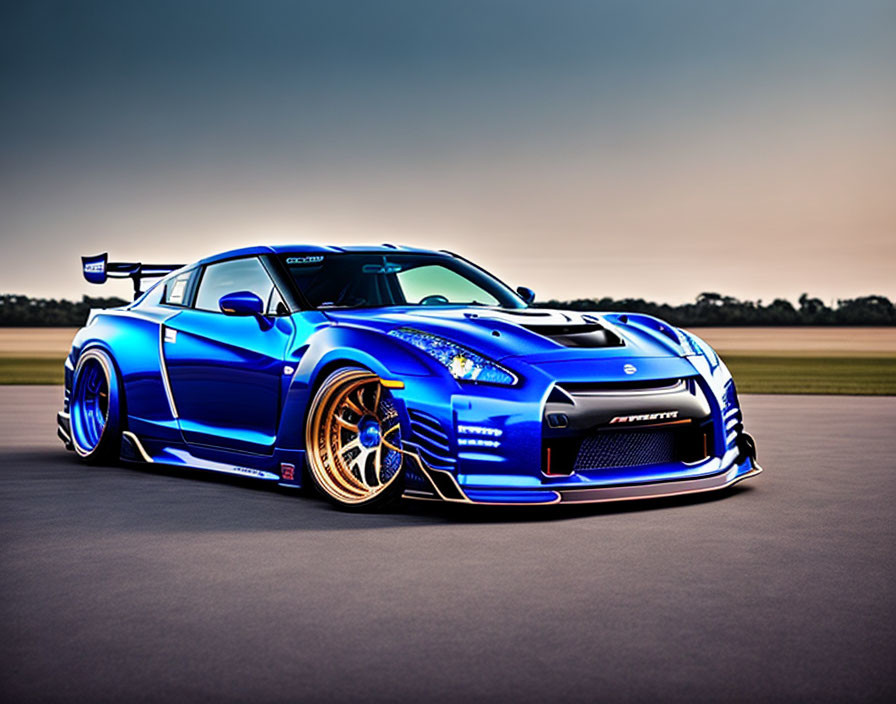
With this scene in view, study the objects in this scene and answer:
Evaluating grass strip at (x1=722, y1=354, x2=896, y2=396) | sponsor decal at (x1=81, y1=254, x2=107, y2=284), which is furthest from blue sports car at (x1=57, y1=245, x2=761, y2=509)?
grass strip at (x1=722, y1=354, x2=896, y2=396)

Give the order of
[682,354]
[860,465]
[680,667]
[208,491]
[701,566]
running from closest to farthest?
[680,667] → [701,566] → [682,354] → [208,491] → [860,465]

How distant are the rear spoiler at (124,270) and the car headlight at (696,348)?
3.97 meters

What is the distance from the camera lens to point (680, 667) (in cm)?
352

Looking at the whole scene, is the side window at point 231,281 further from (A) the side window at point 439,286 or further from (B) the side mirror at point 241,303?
(A) the side window at point 439,286

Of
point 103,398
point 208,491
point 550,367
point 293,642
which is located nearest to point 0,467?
Answer: point 103,398

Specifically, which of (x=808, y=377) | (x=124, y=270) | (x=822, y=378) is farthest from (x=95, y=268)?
(x=808, y=377)

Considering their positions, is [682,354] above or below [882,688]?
above

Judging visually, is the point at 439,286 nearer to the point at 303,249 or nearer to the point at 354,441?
the point at 303,249

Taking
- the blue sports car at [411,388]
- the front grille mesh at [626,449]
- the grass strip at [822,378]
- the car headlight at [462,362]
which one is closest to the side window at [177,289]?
the blue sports car at [411,388]

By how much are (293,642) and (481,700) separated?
0.81m

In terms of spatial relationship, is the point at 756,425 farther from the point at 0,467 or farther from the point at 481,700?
the point at 481,700

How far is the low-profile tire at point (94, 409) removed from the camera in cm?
841

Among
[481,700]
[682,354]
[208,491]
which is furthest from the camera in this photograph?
[208,491]

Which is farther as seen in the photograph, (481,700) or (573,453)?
(573,453)
